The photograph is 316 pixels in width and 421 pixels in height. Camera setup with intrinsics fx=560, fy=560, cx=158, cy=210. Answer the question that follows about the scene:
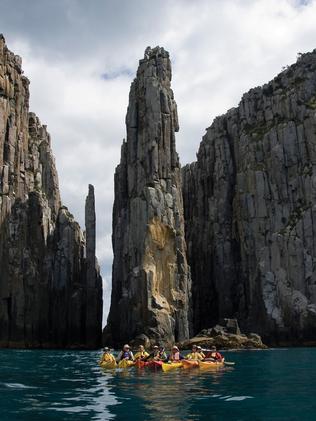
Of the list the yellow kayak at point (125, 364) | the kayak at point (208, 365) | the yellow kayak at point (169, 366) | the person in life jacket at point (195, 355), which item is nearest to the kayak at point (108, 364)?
the yellow kayak at point (125, 364)

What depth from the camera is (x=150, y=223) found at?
8462cm

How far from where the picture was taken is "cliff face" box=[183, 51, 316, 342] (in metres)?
89.1

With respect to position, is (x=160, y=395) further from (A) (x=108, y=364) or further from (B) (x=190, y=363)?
(A) (x=108, y=364)

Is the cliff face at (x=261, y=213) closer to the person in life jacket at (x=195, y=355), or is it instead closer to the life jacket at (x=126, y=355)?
the person in life jacket at (x=195, y=355)

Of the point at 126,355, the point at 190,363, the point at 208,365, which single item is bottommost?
the point at 208,365

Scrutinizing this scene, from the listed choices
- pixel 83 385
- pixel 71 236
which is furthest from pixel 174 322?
pixel 83 385

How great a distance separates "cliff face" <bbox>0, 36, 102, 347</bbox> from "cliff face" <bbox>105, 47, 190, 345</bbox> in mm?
7948

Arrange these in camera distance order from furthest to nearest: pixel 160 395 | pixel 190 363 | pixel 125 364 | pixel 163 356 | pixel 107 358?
pixel 107 358 → pixel 163 356 → pixel 125 364 → pixel 190 363 → pixel 160 395

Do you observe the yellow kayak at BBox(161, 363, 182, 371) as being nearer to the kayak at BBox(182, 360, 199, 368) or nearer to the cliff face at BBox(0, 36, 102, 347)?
the kayak at BBox(182, 360, 199, 368)

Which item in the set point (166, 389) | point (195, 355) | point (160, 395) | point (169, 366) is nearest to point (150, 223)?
point (195, 355)

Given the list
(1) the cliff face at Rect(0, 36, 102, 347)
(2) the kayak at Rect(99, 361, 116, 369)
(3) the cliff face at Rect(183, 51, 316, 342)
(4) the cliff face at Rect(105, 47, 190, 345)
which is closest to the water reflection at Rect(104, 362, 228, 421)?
(2) the kayak at Rect(99, 361, 116, 369)

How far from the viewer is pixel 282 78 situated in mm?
109375

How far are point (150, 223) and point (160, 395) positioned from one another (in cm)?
5961

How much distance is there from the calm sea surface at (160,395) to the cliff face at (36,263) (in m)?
53.2
